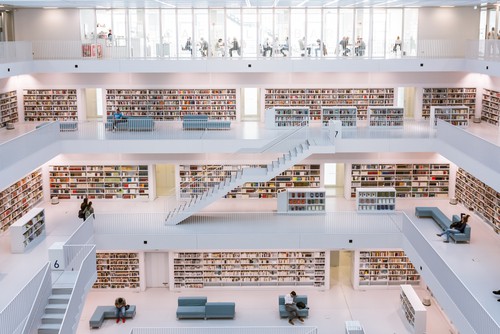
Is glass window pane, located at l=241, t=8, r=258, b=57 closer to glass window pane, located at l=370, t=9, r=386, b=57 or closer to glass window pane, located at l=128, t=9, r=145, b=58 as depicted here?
glass window pane, located at l=128, t=9, r=145, b=58

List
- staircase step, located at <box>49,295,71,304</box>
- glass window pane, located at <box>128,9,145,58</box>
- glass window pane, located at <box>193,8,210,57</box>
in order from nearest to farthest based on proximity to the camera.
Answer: staircase step, located at <box>49,295,71,304</box>, glass window pane, located at <box>128,9,145,58</box>, glass window pane, located at <box>193,8,210,57</box>

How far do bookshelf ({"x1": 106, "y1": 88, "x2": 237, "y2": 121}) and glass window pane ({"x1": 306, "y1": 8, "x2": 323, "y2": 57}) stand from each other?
3078mm

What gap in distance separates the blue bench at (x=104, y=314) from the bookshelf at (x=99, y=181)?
470 centimetres

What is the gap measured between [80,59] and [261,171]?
7498mm

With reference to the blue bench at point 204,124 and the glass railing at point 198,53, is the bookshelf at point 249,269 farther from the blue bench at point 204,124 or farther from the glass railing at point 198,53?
the glass railing at point 198,53

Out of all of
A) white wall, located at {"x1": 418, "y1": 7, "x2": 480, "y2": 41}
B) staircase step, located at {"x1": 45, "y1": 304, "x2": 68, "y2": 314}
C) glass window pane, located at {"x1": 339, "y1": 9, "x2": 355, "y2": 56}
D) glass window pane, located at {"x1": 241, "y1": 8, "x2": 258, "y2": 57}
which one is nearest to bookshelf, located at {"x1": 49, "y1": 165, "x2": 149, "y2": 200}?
glass window pane, located at {"x1": 241, "y1": 8, "x2": 258, "y2": 57}

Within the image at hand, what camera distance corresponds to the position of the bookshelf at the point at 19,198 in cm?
1761

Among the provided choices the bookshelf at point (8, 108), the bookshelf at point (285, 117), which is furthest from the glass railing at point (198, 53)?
the bookshelf at point (285, 117)

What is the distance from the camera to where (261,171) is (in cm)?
1808

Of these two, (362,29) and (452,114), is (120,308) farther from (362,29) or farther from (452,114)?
(362,29)

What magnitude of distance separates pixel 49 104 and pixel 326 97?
380 inches

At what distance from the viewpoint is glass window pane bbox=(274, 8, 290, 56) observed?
2150cm

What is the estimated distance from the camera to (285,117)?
66.9 feet

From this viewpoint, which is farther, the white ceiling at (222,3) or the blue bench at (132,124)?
the blue bench at (132,124)
